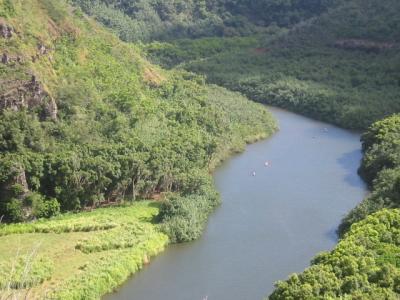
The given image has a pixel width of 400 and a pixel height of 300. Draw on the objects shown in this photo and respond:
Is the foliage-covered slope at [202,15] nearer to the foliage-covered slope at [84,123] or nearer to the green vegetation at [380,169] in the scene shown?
the foliage-covered slope at [84,123]

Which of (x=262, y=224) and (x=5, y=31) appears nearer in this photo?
(x=262, y=224)

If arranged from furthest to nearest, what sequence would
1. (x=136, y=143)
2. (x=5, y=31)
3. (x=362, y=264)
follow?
(x=136, y=143), (x=5, y=31), (x=362, y=264)

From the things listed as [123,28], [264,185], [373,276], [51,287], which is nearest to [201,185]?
[264,185]

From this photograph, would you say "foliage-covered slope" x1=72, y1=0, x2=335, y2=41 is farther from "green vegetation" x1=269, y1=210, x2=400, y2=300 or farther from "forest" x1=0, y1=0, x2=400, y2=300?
"green vegetation" x1=269, y1=210, x2=400, y2=300

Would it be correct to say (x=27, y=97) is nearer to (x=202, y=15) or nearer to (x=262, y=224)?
(x=262, y=224)

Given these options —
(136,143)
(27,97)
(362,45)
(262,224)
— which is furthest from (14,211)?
→ (362,45)

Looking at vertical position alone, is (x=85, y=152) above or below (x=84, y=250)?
above

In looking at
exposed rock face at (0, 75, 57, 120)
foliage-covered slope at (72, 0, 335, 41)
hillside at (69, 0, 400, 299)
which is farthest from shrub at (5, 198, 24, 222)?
foliage-covered slope at (72, 0, 335, 41)

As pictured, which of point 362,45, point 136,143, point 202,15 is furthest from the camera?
point 202,15
